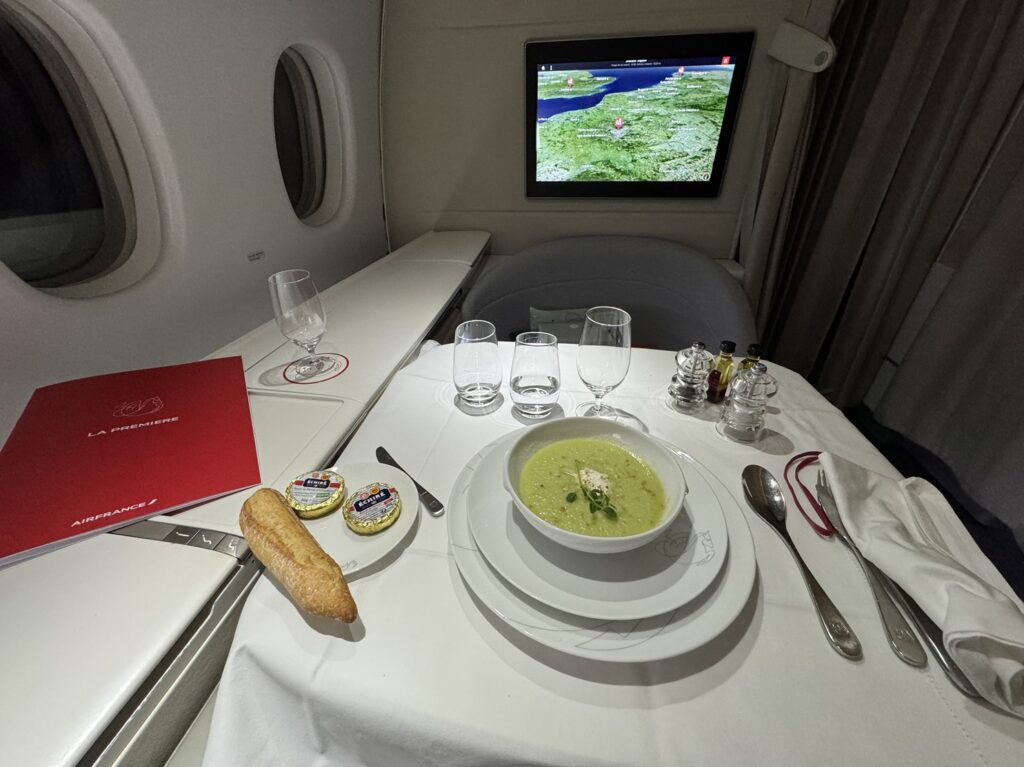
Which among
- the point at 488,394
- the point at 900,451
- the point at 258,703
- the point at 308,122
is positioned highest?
the point at 308,122

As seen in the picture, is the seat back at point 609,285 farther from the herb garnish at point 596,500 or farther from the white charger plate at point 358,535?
the herb garnish at point 596,500

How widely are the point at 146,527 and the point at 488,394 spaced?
63 centimetres

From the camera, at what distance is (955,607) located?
485mm

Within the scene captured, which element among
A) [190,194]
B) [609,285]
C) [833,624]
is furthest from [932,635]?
[190,194]

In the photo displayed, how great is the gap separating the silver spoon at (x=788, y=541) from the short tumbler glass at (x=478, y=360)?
20.9 inches

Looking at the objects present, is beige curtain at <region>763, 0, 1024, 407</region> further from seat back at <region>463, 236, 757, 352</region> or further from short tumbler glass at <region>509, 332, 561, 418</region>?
short tumbler glass at <region>509, 332, 561, 418</region>

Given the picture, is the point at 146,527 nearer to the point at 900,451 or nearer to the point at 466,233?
the point at 466,233

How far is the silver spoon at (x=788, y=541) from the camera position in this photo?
0.51 metres

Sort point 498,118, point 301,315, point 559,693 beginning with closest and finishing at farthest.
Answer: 1. point 559,693
2. point 301,315
3. point 498,118

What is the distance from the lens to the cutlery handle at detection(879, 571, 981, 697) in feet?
1.56

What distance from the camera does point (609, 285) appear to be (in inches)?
→ 83.2

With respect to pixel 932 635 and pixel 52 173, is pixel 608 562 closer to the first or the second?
pixel 932 635

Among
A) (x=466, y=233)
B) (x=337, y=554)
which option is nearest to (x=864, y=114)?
(x=466, y=233)

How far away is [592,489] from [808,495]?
0.39 meters
